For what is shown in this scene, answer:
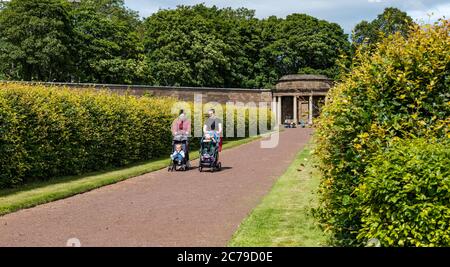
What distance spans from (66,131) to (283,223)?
27.8 feet

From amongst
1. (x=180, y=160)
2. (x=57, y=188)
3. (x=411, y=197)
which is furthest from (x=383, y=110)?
(x=180, y=160)

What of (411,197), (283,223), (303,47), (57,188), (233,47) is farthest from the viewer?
(303,47)

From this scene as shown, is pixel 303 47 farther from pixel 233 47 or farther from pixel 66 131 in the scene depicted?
pixel 66 131

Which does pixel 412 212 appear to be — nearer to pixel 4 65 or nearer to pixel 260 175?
pixel 260 175

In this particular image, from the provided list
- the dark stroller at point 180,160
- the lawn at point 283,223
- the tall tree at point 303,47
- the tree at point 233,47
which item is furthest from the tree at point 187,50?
the lawn at point 283,223

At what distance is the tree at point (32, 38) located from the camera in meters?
47.2

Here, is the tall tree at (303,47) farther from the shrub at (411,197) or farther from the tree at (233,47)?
the shrub at (411,197)

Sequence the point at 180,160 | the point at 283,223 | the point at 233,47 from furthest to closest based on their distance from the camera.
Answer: the point at 233,47 → the point at 180,160 → the point at 283,223

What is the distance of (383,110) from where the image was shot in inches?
210

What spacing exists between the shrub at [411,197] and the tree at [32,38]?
47.0 metres

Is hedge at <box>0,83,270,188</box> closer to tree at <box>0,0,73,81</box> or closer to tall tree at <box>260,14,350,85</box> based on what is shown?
tree at <box>0,0,73,81</box>

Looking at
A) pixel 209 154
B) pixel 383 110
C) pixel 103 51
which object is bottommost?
pixel 209 154

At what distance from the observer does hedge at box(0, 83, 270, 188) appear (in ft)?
39.2

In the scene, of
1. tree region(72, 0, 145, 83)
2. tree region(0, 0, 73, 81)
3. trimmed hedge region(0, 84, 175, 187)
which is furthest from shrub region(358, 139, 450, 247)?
tree region(72, 0, 145, 83)
